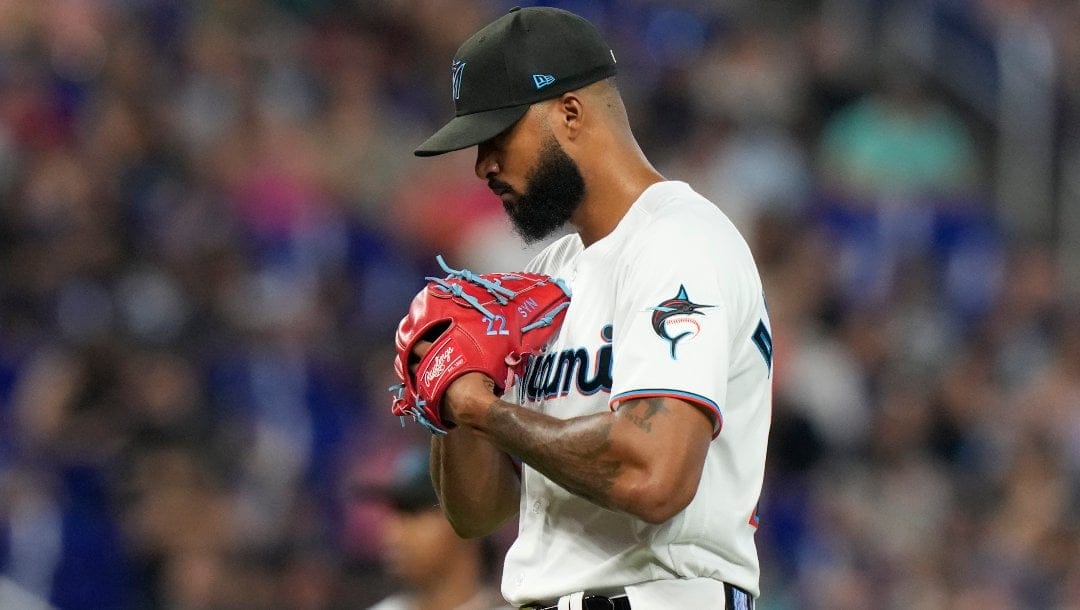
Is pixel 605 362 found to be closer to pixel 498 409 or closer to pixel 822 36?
pixel 498 409

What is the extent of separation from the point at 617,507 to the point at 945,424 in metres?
4.95

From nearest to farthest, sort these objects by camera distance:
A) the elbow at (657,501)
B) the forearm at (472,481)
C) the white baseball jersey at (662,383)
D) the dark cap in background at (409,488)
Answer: the elbow at (657,501) < the white baseball jersey at (662,383) < the forearm at (472,481) < the dark cap in background at (409,488)

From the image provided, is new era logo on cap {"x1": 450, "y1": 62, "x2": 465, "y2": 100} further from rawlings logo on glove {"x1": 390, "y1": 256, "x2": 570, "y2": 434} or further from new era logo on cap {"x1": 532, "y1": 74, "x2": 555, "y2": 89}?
rawlings logo on glove {"x1": 390, "y1": 256, "x2": 570, "y2": 434}

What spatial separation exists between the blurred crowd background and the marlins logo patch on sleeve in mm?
2271

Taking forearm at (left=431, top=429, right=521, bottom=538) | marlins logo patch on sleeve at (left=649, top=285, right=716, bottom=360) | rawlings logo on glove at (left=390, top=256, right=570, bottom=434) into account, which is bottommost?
forearm at (left=431, top=429, right=521, bottom=538)

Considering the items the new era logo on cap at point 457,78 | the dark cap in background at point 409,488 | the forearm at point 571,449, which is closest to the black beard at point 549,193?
the new era logo on cap at point 457,78

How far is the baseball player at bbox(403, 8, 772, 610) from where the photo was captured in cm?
260

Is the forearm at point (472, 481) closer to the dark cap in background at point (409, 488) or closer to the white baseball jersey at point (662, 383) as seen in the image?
the white baseball jersey at point (662, 383)

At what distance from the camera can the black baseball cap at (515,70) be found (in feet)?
9.63

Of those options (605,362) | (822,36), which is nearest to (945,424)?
(822,36)

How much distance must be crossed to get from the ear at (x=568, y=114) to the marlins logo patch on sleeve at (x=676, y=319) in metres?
0.46

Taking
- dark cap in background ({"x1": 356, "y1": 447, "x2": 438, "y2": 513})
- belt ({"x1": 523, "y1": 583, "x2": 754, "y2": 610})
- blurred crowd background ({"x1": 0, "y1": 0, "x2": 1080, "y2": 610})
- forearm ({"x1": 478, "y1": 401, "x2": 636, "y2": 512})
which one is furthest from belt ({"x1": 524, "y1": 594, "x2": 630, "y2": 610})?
blurred crowd background ({"x1": 0, "y1": 0, "x2": 1080, "y2": 610})

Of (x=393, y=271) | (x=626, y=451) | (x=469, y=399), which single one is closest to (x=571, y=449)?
(x=626, y=451)

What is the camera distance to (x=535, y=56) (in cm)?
295
